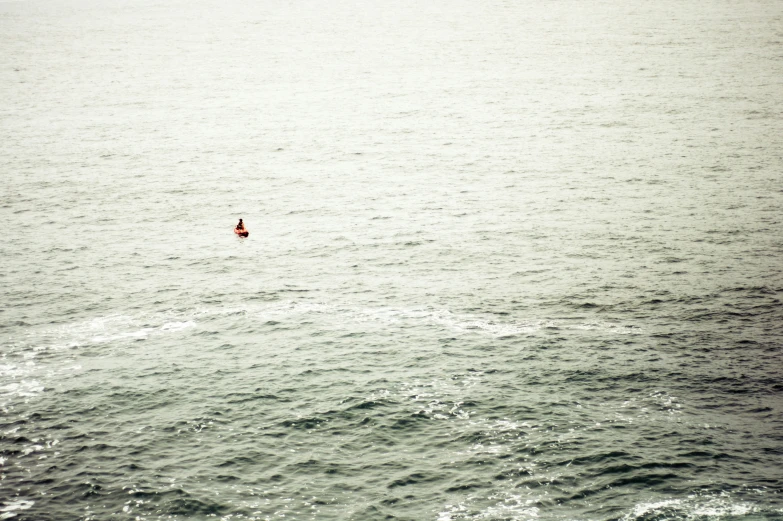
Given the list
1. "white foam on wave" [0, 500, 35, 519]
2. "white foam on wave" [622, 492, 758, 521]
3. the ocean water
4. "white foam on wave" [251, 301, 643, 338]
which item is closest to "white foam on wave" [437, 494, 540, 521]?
the ocean water

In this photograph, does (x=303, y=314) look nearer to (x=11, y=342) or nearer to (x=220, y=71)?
(x=11, y=342)

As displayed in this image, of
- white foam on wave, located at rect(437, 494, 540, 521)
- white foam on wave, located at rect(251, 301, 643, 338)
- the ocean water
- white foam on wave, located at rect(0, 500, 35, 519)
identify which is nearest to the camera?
white foam on wave, located at rect(437, 494, 540, 521)

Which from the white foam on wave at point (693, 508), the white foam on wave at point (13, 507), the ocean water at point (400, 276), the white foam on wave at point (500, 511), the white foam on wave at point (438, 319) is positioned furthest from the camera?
the white foam on wave at point (438, 319)

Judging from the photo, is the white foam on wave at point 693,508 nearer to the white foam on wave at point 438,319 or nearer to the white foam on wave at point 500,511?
the white foam on wave at point 500,511

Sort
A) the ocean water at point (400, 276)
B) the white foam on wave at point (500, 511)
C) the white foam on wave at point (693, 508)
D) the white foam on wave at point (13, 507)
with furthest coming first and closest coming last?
the ocean water at point (400, 276) → the white foam on wave at point (13, 507) → the white foam on wave at point (500, 511) → the white foam on wave at point (693, 508)

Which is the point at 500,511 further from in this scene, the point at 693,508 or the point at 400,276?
the point at 400,276

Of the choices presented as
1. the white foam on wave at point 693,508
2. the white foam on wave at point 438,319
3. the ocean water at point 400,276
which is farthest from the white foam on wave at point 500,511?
the white foam on wave at point 438,319

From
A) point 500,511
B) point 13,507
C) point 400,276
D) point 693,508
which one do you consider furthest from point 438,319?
point 13,507

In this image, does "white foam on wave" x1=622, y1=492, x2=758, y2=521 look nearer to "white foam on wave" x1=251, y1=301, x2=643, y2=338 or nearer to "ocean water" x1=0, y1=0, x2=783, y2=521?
"ocean water" x1=0, y1=0, x2=783, y2=521

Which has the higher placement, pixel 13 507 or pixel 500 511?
pixel 13 507
